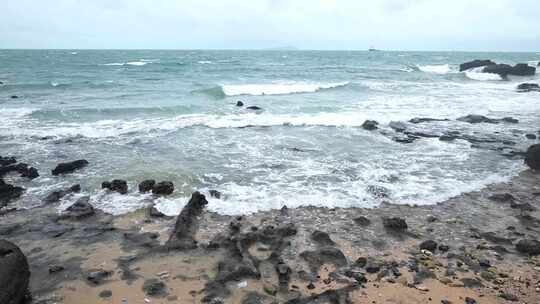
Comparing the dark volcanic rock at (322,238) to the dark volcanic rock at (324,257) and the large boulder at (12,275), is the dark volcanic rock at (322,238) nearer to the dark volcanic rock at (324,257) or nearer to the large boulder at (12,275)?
the dark volcanic rock at (324,257)

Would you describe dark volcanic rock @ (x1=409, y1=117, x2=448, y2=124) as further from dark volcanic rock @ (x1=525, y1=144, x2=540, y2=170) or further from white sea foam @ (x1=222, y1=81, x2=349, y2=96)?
white sea foam @ (x1=222, y1=81, x2=349, y2=96)

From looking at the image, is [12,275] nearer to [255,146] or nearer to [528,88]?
[255,146]

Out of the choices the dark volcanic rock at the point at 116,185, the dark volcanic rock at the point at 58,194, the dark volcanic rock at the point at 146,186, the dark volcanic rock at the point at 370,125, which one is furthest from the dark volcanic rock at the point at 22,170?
the dark volcanic rock at the point at 370,125

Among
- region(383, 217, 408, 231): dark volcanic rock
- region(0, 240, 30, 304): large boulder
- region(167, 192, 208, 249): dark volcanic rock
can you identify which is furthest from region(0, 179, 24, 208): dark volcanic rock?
region(383, 217, 408, 231): dark volcanic rock

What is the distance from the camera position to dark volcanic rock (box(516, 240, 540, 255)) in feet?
28.3

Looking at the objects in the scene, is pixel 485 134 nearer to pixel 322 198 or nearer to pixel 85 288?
pixel 322 198

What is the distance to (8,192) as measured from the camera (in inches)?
466

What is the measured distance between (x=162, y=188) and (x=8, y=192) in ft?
13.8

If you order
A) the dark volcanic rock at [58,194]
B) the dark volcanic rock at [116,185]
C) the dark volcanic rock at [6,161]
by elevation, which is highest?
the dark volcanic rock at [6,161]

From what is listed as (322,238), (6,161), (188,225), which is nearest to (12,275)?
(188,225)

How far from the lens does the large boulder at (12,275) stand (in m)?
6.22

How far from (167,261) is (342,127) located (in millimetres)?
14899

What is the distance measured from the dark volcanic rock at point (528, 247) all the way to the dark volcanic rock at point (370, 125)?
1265cm

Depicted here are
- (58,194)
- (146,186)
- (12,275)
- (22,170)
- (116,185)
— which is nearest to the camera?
(12,275)
